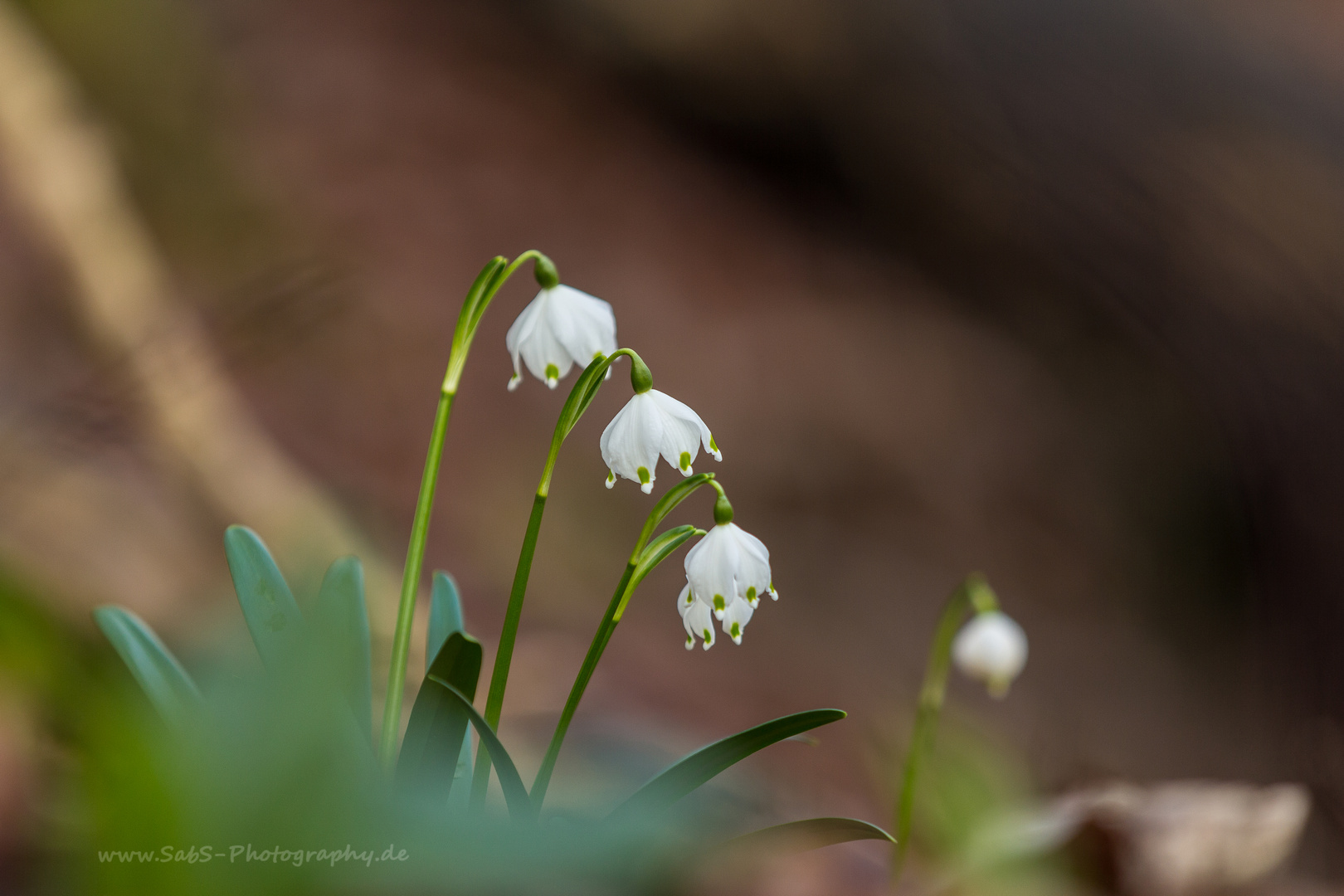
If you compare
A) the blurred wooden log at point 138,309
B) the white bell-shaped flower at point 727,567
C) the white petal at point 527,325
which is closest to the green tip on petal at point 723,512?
the white bell-shaped flower at point 727,567

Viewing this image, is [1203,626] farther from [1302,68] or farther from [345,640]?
[345,640]

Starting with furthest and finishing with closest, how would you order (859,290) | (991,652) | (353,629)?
(859,290)
(991,652)
(353,629)

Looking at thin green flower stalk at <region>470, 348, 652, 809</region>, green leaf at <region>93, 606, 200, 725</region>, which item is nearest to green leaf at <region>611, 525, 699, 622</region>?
thin green flower stalk at <region>470, 348, 652, 809</region>

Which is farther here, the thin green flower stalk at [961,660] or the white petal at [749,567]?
the thin green flower stalk at [961,660]

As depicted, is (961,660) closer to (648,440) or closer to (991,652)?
(991,652)

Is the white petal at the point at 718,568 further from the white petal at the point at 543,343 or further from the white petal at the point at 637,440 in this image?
the white petal at the point at 543,343

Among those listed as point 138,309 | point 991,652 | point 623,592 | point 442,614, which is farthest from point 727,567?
point 138,309
